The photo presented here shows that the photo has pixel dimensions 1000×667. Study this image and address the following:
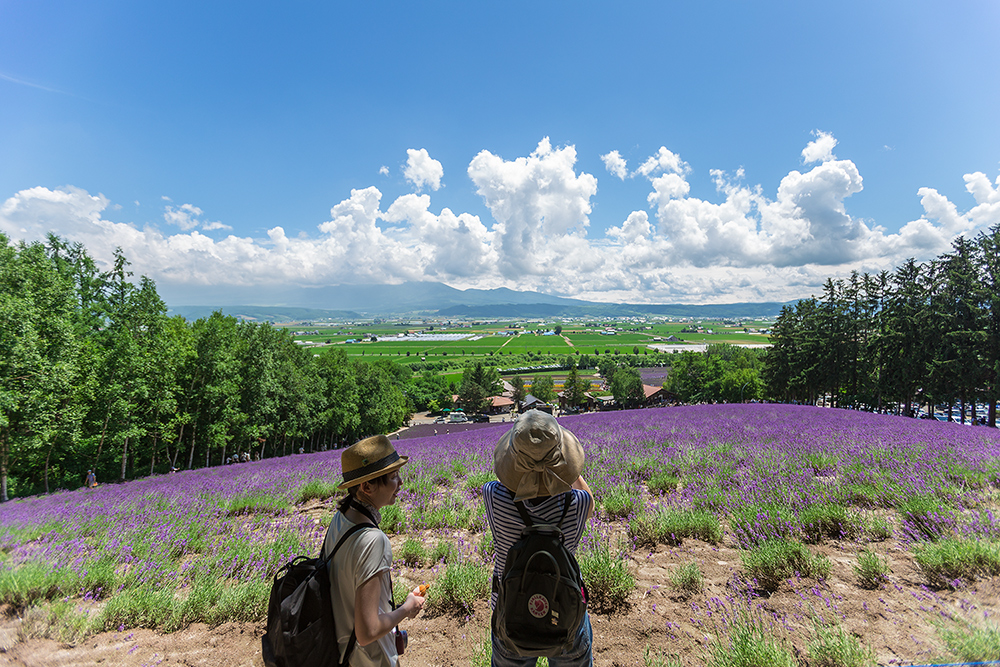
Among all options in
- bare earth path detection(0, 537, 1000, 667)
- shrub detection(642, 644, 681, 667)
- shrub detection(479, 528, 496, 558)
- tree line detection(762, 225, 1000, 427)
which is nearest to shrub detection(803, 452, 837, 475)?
bare earth path detection(0, 537, 1000, 667)

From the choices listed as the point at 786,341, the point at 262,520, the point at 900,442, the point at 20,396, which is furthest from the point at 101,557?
the point at 786,341

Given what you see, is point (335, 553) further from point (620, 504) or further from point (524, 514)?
point (620, 504)

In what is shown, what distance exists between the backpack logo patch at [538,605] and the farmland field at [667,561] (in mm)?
1561

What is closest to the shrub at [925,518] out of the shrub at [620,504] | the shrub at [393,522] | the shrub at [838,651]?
the shrub at [838,651]

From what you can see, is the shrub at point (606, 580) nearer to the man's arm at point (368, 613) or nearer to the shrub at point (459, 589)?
the shrub at point (459, 589)

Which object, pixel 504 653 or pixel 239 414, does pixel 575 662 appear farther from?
pixel 239 414

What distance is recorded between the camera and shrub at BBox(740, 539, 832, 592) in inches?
131

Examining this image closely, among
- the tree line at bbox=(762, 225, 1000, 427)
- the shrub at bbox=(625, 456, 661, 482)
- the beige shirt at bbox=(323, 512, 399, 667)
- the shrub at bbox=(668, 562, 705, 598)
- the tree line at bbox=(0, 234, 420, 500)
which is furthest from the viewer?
the tree line at bbox=(762, 225, 1000, 427)

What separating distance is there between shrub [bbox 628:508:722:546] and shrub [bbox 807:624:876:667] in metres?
1.87

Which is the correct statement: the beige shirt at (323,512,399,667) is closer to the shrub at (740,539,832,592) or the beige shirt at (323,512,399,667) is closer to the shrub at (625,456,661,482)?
the shrub at (740,539,832,592)

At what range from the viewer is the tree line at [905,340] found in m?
22.8

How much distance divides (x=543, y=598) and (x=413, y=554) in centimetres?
337

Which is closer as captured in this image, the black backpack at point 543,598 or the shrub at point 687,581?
the black backpack at point 543,598

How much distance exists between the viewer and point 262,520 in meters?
6.07
